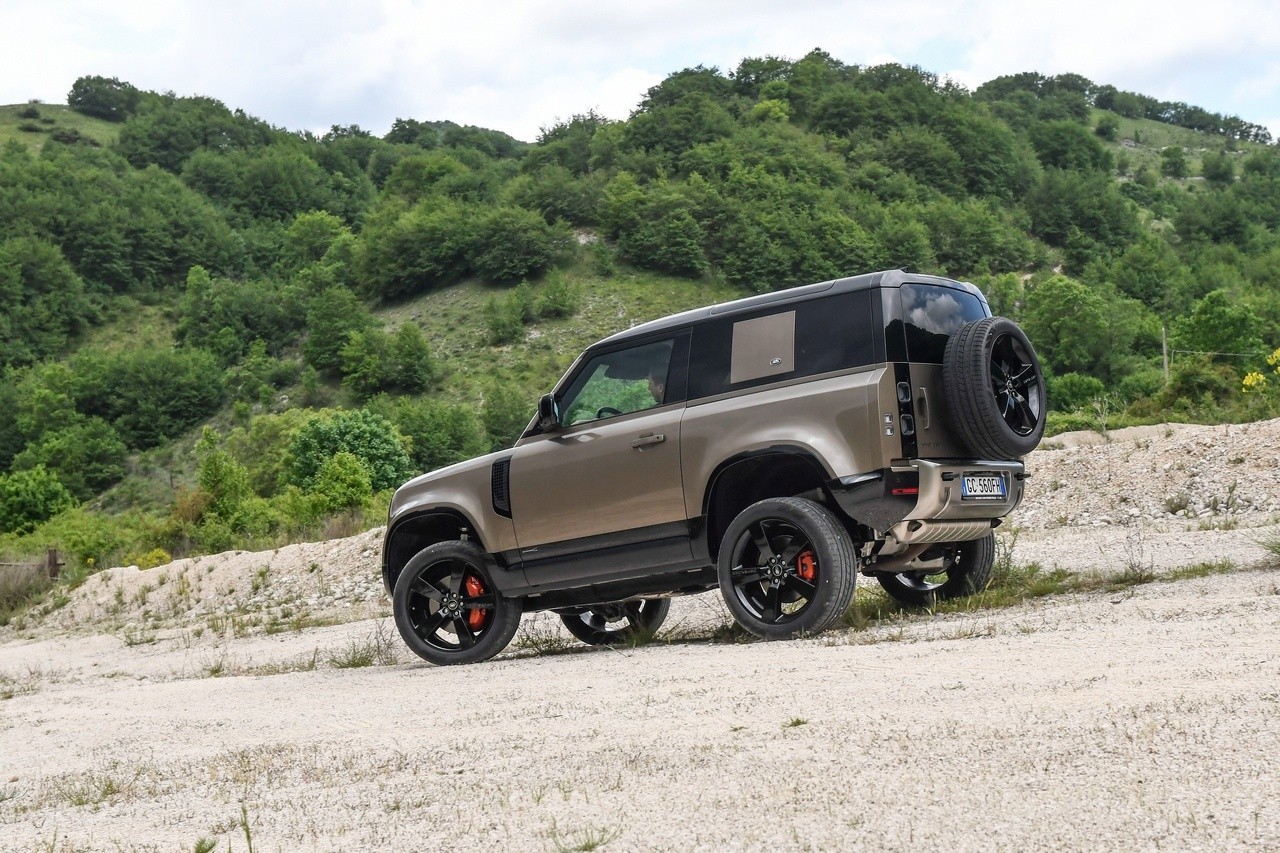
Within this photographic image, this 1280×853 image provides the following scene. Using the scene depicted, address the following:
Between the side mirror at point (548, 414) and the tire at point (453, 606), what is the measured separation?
45.2 inches

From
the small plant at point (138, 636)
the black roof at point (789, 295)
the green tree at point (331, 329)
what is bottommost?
the small plant at point (138, 636)

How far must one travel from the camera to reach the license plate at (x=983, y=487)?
27.3ft

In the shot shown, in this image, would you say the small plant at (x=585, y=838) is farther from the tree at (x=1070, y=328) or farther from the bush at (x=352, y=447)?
the tree at (x=1070, y=328)

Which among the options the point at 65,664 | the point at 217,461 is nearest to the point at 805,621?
the point at 65,664

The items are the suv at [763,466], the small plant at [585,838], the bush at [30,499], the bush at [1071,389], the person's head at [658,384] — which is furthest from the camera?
the bush at [1071,389]

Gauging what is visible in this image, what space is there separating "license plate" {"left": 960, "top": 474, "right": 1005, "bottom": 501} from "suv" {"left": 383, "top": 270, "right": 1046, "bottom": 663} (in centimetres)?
1

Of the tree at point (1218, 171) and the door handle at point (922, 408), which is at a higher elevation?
the tree at point (1218, 171)

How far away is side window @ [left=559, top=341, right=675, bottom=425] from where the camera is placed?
912cm

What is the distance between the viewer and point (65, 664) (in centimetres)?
1675

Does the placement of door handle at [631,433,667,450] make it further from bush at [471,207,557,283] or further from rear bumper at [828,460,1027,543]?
bush at [471,207,557,283]

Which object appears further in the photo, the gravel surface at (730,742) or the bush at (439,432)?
the bush at (439,432)

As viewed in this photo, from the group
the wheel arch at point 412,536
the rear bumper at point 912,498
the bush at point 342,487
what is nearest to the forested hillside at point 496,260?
the bush at point 342,487

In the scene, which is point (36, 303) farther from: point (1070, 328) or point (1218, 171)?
point (1218, 171)

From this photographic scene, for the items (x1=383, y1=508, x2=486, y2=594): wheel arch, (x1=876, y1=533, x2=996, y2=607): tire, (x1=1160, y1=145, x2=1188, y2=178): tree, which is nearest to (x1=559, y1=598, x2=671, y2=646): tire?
(x1=383, y1=508, x2=486, y2=594): wheel arch
